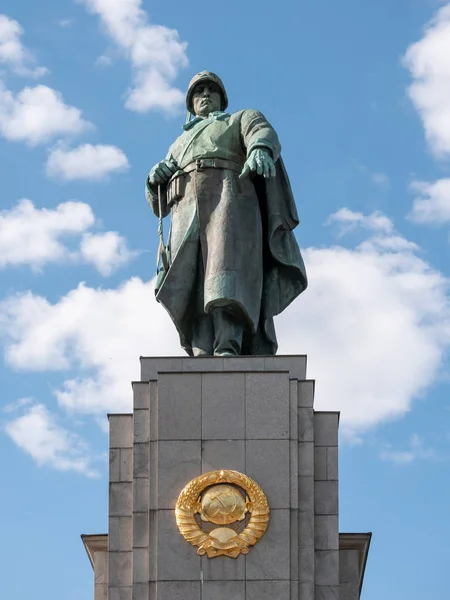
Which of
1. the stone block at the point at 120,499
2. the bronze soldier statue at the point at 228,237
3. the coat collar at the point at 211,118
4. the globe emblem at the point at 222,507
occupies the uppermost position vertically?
the coat collar at the point at 211,118

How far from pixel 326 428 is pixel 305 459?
1.90 ft

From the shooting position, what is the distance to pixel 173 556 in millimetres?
21781

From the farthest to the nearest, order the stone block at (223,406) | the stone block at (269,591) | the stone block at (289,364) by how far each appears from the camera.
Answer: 1. the stone block at (289,364)
2. the stone block at (223,406)
3. the stone block at (269,591)

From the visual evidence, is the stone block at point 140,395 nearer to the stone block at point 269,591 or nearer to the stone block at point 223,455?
the stone block at point 223,455

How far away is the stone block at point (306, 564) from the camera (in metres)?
21.7

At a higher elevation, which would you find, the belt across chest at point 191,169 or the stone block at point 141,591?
A: the belt across chest at point 191,169

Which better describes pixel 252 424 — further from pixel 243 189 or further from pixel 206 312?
pixel 243 189

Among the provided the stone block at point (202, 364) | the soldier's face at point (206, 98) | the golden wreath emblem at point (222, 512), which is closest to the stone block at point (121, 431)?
the stone block at point (202, 364)

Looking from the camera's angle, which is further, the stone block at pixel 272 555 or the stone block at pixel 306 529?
the stone block at pixel 306 529

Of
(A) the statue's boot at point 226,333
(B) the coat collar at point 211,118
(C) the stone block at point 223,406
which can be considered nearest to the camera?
(C) the stone block at point 223,406

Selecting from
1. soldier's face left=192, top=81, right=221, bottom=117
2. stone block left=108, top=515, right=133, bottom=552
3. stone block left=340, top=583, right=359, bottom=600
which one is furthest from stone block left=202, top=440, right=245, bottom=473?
soldier's face left=192, top=81, right=221, bottom=117

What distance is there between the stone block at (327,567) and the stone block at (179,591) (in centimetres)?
159

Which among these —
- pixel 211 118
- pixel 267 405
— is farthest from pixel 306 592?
pixel 211 118

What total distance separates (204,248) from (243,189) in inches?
41.9
